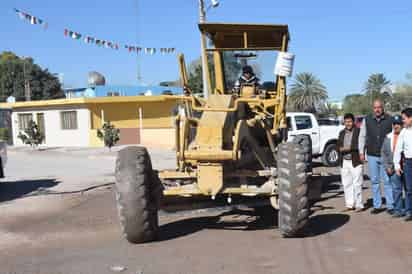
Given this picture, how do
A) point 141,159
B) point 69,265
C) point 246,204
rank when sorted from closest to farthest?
point 69,265
point 141,159
point 246,204

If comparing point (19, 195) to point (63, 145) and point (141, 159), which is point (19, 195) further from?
point (63, 145)

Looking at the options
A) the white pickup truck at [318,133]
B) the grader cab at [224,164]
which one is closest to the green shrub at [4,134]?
the white pickup truck at [318,133]

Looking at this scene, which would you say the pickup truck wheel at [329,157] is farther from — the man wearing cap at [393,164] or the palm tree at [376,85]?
the palm tree at [376,85]

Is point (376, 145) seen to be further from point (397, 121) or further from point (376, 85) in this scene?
point (376, 85)

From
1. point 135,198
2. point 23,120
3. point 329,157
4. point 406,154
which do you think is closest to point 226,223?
point 135,198

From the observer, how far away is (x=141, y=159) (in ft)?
23.6

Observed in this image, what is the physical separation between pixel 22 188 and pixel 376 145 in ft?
29.7

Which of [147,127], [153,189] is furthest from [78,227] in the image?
[147,127]

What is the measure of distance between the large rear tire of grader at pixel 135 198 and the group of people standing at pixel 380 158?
3.88 meters

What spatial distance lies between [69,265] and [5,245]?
1766 mm

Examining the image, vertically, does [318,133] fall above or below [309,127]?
below

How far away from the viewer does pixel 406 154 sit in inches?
320

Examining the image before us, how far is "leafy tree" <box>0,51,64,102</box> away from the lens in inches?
2502

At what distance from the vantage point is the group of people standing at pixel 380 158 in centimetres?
820
